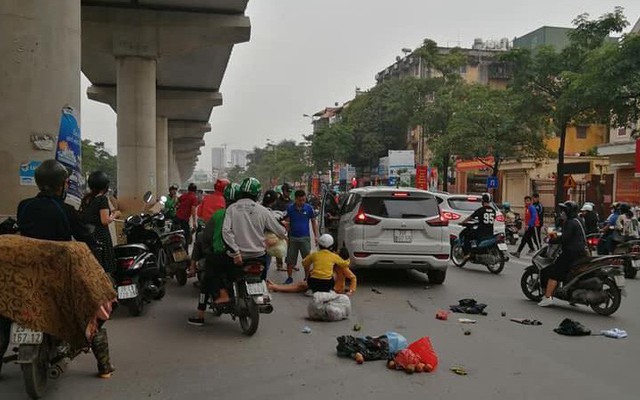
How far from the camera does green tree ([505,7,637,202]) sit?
21625 mm

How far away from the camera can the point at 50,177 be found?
5008 millimetres

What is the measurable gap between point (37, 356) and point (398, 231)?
6874mm

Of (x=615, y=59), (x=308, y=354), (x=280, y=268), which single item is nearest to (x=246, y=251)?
(x=308, y=354)

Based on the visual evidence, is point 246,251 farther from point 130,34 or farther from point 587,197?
A: point 587,197

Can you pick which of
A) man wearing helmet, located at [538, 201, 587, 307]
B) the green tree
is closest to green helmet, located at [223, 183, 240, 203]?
man wearing helmet, located at [538, 201, 587, 307]

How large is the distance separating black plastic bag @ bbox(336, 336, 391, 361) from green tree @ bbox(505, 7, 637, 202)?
16.4 m

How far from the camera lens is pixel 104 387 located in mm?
5184

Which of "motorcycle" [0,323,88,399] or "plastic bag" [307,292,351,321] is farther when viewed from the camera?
"plastic bag" [307,292,351,321]

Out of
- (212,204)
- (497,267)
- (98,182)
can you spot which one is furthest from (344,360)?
(497,267)

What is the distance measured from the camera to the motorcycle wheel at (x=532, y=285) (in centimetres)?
973

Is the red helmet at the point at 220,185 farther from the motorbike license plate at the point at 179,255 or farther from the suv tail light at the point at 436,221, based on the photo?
the suv tail light at the point at 436,221

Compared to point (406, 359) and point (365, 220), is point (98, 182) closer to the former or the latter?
point (406, 359)

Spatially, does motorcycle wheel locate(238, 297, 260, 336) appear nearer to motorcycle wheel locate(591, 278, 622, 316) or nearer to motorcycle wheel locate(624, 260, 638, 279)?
motorcycle wheel locate(591, 278, 622, 316)

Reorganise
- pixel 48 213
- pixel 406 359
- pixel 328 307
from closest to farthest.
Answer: pixel 48 213
pixel 406 359
pixel 328 307
